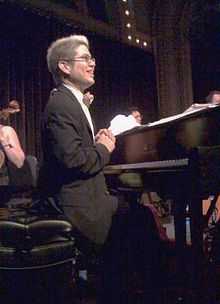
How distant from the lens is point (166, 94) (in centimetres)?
756

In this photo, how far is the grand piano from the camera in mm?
1794

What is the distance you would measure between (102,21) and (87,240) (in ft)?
18.6

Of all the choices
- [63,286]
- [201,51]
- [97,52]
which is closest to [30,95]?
[97,52]

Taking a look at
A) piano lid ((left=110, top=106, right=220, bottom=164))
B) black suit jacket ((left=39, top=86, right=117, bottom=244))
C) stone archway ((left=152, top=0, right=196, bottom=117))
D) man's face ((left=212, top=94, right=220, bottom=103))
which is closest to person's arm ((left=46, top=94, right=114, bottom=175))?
black suit jacket ((left=39, top=86, right=117, bottom=244))

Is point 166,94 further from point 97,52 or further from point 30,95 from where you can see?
point 30,95

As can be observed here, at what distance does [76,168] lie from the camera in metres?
1.69

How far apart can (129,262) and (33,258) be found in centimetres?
96

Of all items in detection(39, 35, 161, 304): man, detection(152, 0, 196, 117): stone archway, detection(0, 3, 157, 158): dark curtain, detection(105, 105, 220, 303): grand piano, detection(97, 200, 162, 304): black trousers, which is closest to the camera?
detection(39, 35, 161, 304): man

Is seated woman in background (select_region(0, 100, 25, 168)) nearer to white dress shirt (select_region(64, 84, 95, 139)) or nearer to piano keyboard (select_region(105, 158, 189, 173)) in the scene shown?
piano keyboard (select_region(105, 158, 189, 173))

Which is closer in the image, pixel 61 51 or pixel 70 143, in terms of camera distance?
pixel 70 143

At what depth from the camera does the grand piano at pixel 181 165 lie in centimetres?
179

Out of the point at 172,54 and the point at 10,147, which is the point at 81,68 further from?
the point at 172,54

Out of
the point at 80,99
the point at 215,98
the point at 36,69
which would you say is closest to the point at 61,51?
the point at 80,99

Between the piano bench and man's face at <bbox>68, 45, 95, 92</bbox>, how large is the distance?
0.64m
